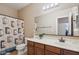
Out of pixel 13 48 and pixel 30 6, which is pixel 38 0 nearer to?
pixel 30 6

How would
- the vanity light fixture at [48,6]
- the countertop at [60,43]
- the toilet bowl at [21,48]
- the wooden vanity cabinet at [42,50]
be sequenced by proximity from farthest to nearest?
the toilet bowl at [21,48] → the vanity light fixture at [48,6] → the wooden vanity cabinet at [42,50] → the countertop at [60,43]

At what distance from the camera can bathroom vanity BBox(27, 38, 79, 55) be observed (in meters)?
1.70

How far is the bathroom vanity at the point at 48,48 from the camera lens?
1.70 m

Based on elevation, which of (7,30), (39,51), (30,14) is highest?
(30,14)

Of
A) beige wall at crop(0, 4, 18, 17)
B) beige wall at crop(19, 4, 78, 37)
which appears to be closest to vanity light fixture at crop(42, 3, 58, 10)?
beige wall at crop(19, 4, 78, 37)

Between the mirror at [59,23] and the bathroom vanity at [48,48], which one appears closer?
the bathroom vanity at [48,48]

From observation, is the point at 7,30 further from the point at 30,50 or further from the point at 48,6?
the point at 48,6

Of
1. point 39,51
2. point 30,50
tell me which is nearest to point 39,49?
point 39,51

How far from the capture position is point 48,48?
1953mm

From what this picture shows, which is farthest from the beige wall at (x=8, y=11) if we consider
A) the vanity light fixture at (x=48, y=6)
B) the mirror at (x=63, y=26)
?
the mirror at (x=63, y=26)

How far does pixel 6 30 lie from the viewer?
2043mm

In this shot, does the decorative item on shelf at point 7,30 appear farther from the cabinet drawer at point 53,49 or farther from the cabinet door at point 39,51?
the cabinet drawer at point 53,49

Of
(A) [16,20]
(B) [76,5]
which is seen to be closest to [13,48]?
(A) [16,20]
